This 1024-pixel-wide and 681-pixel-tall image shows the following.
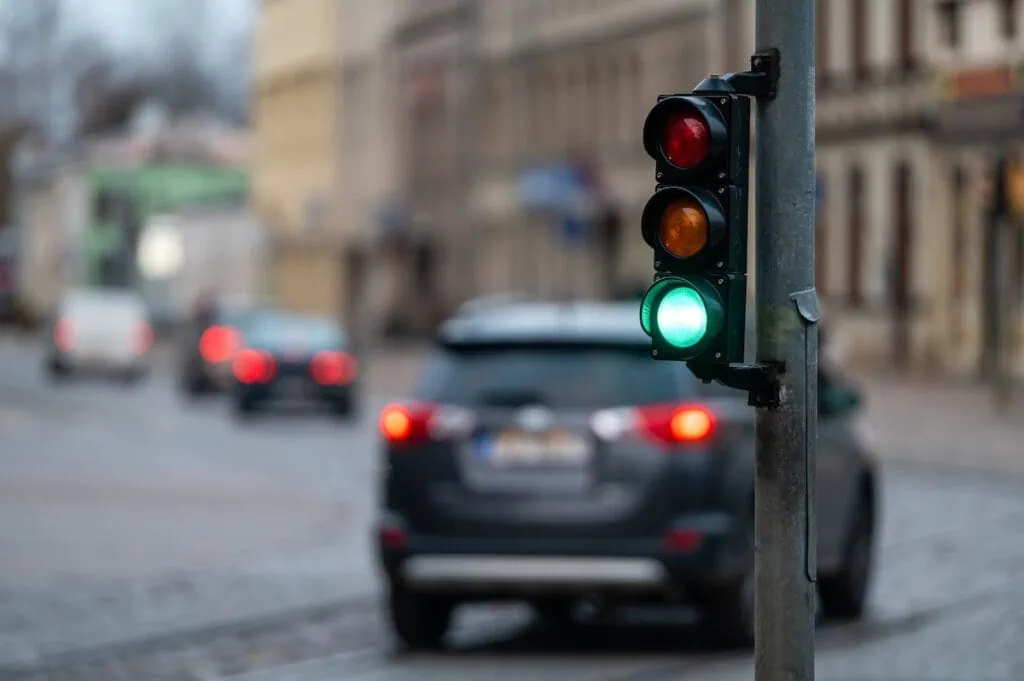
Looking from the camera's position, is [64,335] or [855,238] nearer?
[855,238]

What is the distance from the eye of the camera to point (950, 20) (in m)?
49.0

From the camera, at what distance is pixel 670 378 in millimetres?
12750

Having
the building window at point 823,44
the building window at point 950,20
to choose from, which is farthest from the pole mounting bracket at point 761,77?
the building window at point 823,44

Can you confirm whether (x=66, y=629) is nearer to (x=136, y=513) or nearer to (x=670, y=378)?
(x=670, y=378)

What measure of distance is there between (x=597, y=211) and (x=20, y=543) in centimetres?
4582

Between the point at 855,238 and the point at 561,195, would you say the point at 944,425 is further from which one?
the point at 561,195

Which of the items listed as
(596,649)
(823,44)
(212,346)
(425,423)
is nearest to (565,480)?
(425,423)

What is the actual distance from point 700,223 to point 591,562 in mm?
5340

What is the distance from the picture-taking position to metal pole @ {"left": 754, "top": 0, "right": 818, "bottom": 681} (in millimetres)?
7152

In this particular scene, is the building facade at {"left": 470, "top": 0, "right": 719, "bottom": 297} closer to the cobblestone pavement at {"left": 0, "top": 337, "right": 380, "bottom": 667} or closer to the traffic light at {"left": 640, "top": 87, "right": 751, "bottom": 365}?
the cobblestone pavement at {"left": 0, "top": 337, "right": 380, "bottom": 667}

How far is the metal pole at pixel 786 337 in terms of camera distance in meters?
7.15

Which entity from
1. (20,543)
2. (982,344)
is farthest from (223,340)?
(20,543)

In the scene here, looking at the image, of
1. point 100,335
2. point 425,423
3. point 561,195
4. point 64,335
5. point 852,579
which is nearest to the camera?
point 425,423

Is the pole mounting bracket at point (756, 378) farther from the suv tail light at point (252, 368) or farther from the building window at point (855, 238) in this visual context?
the building window at point (855, 238)
